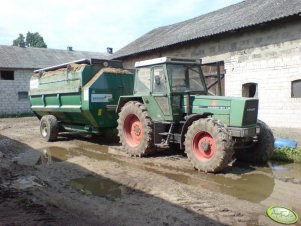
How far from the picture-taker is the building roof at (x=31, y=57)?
87.1ft

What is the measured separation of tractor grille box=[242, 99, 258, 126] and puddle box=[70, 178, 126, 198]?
2686 millimetres

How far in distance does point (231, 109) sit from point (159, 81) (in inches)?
72.5

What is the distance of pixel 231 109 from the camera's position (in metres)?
6.74

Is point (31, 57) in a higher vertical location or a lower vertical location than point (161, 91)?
higher

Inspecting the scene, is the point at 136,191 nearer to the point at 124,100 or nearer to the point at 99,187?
the point at 99,187

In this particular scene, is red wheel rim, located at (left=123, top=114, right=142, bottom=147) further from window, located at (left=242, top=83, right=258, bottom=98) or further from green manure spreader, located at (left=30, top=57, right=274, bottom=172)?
window, located at (left=242, top=83, right=258, bottom=98)

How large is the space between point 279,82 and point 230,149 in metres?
6.49

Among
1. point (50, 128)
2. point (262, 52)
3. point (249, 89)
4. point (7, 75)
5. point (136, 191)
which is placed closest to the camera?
point (136, 191)

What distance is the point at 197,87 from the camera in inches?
314

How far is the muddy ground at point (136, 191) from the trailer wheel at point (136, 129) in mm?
301

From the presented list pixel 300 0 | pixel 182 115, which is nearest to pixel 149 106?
pixel 182 115

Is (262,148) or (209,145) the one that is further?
(262,148)

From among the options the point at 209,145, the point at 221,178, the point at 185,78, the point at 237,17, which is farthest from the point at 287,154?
the point at 237,17

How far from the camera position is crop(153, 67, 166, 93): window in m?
Result: 7.70
